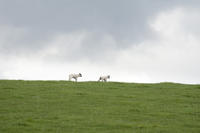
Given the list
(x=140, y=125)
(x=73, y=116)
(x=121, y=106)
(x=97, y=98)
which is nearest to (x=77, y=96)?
(x=97, y=98)

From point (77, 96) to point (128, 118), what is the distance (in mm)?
7886

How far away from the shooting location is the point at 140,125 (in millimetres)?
28141

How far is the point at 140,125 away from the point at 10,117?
802 centimetres

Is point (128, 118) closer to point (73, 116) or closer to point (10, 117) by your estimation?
point (73, 116)

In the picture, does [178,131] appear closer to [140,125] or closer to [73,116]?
[140,125]

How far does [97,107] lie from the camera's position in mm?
33500

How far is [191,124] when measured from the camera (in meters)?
28.9

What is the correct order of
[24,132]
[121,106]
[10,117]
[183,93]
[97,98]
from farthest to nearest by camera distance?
[183,93]
[97,98]
[121,106]
[10,117]
[24,132]

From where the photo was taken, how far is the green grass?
27781 mm

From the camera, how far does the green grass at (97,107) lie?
91.1 ft

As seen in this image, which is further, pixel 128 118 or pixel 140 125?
pixel 128 118

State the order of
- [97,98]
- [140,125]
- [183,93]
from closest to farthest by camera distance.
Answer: [140,125] < [97,98] < [183,93]

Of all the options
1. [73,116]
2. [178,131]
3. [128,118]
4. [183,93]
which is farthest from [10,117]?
[183,93]

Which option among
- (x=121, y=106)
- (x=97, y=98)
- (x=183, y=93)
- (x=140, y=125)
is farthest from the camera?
(x=183, y=93)
